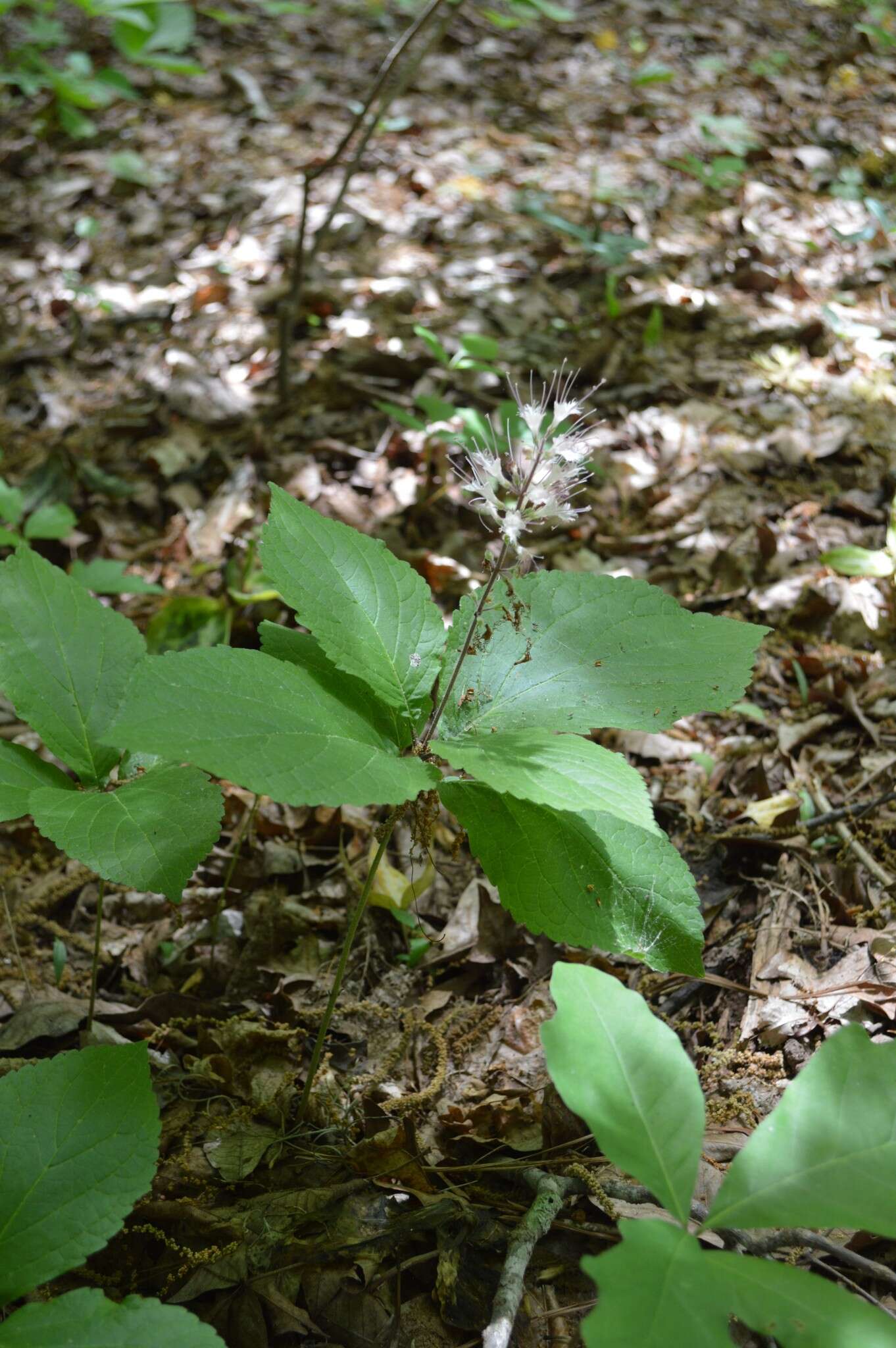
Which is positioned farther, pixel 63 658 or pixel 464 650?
pixel 63 658

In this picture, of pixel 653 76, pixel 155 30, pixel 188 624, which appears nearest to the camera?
pixel 188 624

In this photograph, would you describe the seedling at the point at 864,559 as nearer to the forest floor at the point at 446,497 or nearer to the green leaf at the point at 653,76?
the forest floor at the point at 446,497

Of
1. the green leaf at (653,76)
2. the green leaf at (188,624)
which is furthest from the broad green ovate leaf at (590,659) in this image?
the green leaf at (653,76)

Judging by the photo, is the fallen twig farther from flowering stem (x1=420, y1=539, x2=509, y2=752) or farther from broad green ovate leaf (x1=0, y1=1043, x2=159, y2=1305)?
flowering stem (x1=420, y1=539, x2=509, y2=752)

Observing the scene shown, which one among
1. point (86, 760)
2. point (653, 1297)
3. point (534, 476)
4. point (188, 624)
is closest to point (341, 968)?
point (86, 760)

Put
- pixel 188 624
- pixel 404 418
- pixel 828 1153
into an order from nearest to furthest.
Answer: pixel 828 1153, pixel 188 624, pixel 404 418

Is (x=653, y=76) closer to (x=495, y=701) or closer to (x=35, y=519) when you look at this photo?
(x=35, y=519)

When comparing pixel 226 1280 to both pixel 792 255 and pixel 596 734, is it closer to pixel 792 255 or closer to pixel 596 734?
pixel 596 734
